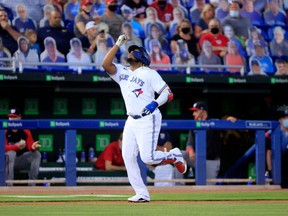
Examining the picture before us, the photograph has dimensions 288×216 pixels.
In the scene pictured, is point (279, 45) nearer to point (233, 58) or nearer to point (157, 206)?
point (233, 58)

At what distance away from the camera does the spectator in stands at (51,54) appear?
14172mm

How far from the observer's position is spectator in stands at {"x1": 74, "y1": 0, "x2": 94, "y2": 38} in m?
14.7

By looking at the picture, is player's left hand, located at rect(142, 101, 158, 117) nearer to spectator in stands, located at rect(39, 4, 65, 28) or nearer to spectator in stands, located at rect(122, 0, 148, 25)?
spectator in stands, located at rect(39, 4, 65, 28)

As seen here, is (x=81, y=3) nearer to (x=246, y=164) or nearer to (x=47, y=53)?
(x=47, y=53)

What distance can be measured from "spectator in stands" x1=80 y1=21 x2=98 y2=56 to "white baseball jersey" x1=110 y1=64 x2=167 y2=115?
5702mm

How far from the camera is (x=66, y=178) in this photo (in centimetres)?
1230

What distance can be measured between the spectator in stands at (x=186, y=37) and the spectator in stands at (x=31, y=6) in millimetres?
2440

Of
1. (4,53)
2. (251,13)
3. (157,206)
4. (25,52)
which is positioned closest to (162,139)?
(25,52)

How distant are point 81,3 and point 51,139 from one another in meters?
2.50

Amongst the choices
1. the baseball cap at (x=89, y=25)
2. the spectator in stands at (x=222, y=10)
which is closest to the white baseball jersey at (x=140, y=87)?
the baseball cap at (x=89, y=25)

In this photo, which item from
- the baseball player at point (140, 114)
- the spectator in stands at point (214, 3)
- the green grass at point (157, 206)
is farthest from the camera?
the spectator in stands at point (214, 3)

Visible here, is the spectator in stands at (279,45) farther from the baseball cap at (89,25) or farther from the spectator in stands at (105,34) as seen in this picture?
the baseball cap at (89,25)

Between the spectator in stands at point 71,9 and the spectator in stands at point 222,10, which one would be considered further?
the spectator in stands at point 222,10

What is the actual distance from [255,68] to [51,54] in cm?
382
